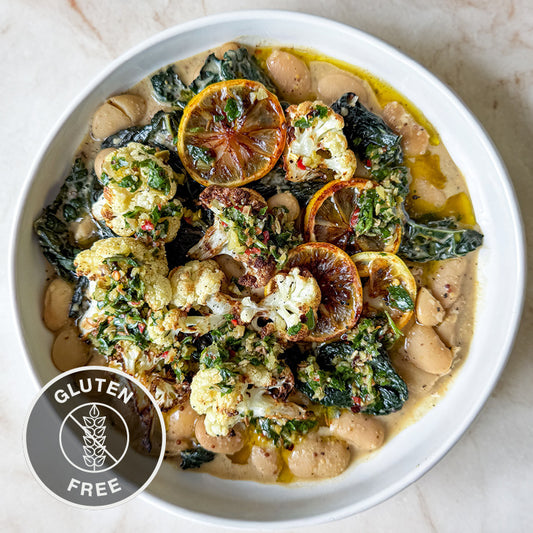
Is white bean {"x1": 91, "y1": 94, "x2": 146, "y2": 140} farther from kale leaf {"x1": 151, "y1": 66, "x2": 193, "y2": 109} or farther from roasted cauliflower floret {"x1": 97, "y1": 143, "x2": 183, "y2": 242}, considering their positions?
roasted cauliflower floret {"x1": 97, "y1": 143, "x2": 183, "y2": 242}

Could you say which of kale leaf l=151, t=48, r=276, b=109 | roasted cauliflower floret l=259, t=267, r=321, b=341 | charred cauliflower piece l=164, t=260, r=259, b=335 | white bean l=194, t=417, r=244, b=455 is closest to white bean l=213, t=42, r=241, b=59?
kale leaf l=151, t=48, r=276, b=109

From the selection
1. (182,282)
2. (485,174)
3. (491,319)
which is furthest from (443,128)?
(182,282)

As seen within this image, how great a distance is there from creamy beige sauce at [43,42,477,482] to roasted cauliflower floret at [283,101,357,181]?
0.32 metres

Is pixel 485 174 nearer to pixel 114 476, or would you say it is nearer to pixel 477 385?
pixel 477 385

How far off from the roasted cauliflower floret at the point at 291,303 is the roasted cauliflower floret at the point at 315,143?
25.5 inches

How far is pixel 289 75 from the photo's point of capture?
314cm

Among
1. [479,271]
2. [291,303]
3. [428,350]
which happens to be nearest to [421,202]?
[479,271]

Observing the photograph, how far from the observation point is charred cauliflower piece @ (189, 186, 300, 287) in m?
2.77

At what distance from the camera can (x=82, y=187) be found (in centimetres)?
319

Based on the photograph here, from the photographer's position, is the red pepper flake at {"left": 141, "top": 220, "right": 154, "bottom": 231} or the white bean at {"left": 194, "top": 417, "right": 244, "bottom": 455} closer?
the red pepper flake at {"left": 141, "top": 220, "right": 154, "bottom": 231}

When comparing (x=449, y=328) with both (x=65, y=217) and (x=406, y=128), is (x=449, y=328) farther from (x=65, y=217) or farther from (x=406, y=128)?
(x=65, y=217)

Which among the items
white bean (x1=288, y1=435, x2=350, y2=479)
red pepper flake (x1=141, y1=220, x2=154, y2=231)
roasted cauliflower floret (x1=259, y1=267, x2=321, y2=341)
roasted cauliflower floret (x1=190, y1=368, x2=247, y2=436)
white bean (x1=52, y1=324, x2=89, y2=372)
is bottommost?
white bean (x1=288, y1=435, x2=350, y2=479)

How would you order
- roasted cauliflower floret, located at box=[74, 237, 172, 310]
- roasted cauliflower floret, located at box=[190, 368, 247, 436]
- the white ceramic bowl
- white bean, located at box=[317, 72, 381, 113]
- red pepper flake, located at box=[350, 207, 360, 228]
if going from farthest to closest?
1. white bean, located at box=[317, 72, 381, 113]
2. red pepper flake, located at box=[350, 207, 360, 228]
3. the white ceramic bowl
4. roasted cauliflower floret, located at box=[190, 368, 247, 436]
5. roasted cauliflower floret, located at box=[74, 237, 172, 310]

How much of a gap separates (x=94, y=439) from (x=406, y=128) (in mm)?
2885
